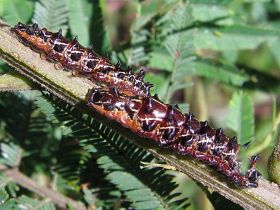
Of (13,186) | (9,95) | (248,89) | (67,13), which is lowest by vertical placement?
(13,186)

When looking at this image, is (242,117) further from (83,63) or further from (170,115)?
(83,63)

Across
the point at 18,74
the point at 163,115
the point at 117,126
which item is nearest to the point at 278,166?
the point at 163,115

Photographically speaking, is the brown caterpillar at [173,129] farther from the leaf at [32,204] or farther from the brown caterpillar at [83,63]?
the leaf at [32,204]

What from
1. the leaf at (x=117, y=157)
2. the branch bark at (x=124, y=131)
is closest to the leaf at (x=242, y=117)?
the leaf at (x=117, y=157)

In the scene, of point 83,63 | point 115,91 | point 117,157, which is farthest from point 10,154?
point 115,91

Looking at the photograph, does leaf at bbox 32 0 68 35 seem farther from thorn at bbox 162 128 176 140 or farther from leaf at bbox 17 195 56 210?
thorn at bbox 162 128 176 140

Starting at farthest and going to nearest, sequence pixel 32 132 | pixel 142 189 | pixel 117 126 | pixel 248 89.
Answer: pixel 248 89, pixel 32 132, pixel 142 189, pixel 117 126

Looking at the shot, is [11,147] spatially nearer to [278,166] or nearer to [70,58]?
[70,58]
